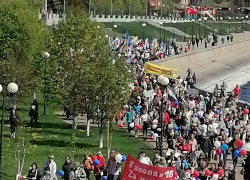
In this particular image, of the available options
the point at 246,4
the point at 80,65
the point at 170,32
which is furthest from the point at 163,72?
the point at 246,4

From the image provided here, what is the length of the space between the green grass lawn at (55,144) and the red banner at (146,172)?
247 inches

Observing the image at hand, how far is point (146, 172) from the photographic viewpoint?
15758 mm

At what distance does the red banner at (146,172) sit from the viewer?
15.7 m

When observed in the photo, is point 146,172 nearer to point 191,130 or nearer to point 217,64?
point 191,130

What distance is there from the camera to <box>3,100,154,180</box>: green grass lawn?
23422 millimetres

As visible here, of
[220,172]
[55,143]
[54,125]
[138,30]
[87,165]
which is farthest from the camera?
[138,30]

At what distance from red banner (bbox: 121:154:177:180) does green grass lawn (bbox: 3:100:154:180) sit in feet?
20.6

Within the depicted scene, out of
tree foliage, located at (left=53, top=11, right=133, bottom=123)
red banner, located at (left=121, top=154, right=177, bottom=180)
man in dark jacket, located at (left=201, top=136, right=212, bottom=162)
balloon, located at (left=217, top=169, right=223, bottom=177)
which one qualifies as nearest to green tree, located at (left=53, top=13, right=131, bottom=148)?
tree foliage, located at (left=53, top=11, right=133, bottom=123)

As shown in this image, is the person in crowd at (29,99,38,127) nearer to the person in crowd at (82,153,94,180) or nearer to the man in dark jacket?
the man in dark jacket

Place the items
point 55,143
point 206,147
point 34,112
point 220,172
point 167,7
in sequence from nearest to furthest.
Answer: point 220,172
point 206,147
point 55,143
point 34,112
point 167,7

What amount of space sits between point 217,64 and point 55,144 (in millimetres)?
51926

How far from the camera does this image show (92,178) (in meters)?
21.5

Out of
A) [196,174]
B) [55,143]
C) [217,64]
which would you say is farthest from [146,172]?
[217,64]

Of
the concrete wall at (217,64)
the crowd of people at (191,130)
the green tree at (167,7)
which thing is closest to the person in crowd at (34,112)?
the crowd of people at (191,130)
